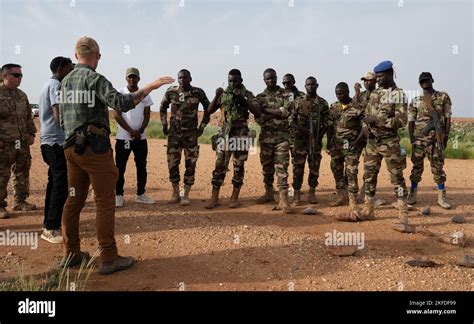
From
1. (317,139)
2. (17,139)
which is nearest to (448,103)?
(317,139)

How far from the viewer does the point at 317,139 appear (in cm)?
685

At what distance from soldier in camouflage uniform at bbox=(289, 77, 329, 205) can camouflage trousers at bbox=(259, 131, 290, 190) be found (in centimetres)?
48

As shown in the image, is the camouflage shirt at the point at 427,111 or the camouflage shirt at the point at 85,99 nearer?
the camouflage shirt at the point at 85,99

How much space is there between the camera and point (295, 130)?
6.81 m

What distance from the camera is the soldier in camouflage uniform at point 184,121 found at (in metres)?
6.53

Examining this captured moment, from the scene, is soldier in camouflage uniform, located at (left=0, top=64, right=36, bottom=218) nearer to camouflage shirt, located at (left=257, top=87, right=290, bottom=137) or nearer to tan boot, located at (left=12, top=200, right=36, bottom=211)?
tan boot, located at (left=12, top=200, right=36, bottom=211)

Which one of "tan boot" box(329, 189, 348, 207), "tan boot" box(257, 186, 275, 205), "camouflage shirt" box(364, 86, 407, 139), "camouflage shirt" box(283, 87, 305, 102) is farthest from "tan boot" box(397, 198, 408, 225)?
"camouflage shirt" box(283, 87, 305, 102)

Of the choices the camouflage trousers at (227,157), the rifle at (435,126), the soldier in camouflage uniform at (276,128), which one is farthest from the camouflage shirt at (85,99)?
the rifle at (435,126)

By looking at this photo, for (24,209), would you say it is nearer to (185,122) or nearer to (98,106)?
(185,122)

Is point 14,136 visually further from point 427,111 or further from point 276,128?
point 427,111

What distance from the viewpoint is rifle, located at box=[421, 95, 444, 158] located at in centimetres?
638

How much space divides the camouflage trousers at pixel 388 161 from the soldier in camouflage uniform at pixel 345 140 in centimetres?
37

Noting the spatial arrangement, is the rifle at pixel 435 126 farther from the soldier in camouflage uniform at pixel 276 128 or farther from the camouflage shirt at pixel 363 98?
the soldier in camouflage uniform at pixel 276 128
